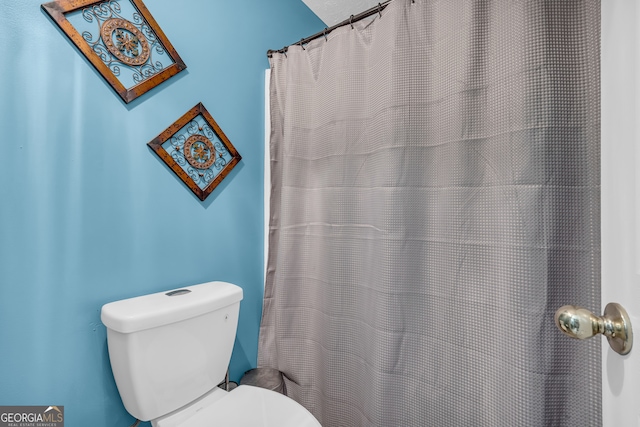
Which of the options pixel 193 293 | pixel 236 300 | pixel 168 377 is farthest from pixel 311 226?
pixel 168 377

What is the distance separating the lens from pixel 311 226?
1367mm

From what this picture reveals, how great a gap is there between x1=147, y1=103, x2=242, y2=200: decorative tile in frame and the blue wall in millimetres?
32

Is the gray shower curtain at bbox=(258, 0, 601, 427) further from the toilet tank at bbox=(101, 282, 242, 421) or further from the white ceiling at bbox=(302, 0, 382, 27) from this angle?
the white ceiling at bbox=(302, 0, 382, 27)

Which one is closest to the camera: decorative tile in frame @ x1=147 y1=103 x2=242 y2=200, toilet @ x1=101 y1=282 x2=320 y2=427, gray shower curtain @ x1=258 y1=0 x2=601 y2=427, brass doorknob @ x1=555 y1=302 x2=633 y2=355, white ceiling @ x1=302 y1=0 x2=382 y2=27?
brass doorknob @ x1=555 y1=302 x2=633 y2=355

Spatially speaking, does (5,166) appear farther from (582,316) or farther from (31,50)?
A: (582,316)

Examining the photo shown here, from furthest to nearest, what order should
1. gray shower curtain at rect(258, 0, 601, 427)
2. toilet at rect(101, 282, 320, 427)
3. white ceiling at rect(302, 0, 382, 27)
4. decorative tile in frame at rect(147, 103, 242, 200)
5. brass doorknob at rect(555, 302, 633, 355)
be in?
white ceiling at rect(302, 0, 382, 27) < decorative tile in frame at rect(147, 103, 242, 200) < toilet at rect(101, 282, 320, 427) < gray shower curtain at rect(258, 0, 601, 427) < brass doorknob at rect(555, 302, 633, 355)

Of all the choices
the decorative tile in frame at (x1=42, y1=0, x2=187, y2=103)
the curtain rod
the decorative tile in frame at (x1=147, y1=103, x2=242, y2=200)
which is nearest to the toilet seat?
the decorative tile in frame at (x1=147, y1=103, x2=242, y2=200)

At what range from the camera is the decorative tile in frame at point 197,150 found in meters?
1.15
